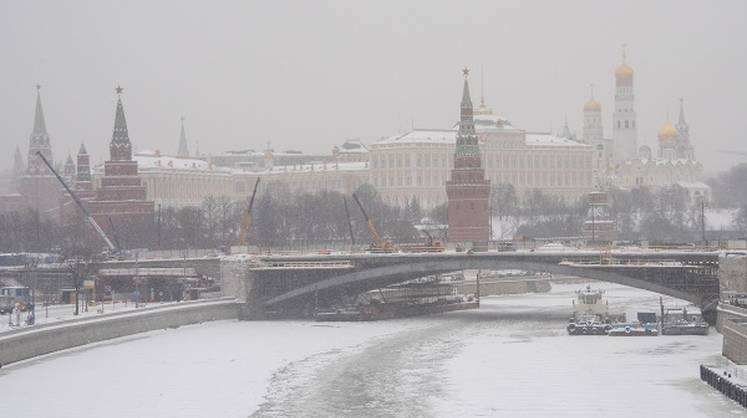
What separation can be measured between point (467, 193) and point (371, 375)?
239 feet

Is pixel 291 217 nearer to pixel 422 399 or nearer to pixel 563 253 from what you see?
pixel 563 253

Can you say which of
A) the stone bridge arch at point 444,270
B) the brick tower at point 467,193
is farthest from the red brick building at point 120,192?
the stone bridge arch at point 444,270

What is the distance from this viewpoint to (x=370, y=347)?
70312 mm

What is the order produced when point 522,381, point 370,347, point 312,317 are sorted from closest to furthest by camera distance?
point 522,381, point 370,347, point 312,317

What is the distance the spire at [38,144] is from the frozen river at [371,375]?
11144cm

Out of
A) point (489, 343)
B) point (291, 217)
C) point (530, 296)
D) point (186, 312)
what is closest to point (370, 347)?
point (489, 343)

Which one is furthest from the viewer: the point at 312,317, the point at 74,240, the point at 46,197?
the point at 46,197

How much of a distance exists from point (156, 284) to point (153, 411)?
4168 cm

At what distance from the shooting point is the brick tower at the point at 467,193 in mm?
132250

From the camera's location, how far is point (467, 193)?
Result: 132625mm

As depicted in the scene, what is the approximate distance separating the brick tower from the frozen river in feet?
172

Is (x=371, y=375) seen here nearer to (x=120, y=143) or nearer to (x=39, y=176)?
(x=120, y=143)

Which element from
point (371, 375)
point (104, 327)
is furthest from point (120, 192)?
point (371, 375)

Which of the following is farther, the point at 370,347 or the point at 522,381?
the point at 370,347
